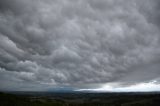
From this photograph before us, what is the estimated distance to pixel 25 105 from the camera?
15188 centimetres

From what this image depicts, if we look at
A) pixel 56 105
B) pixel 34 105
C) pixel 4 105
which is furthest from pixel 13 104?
pixel 56 105

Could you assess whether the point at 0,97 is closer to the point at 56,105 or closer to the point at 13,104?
the point at 13,104

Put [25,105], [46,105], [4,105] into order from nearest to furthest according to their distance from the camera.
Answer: [4,105] < [25,105] < [46,105]

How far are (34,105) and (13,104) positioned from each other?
62.1 feet

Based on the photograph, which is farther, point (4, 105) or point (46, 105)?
point (46, 105)

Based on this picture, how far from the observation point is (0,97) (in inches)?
6353

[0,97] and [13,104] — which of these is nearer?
[13,104]

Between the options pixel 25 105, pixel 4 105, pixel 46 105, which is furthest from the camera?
pixel 46 105

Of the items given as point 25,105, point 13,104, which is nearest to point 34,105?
point 25,105

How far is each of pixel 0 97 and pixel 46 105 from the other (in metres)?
44.9

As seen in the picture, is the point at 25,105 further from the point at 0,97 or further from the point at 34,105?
the point at 0,97

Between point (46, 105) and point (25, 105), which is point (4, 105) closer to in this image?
point (25, 105)

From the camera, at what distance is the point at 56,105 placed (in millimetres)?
176250

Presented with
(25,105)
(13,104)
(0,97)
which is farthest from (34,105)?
(0,97)
